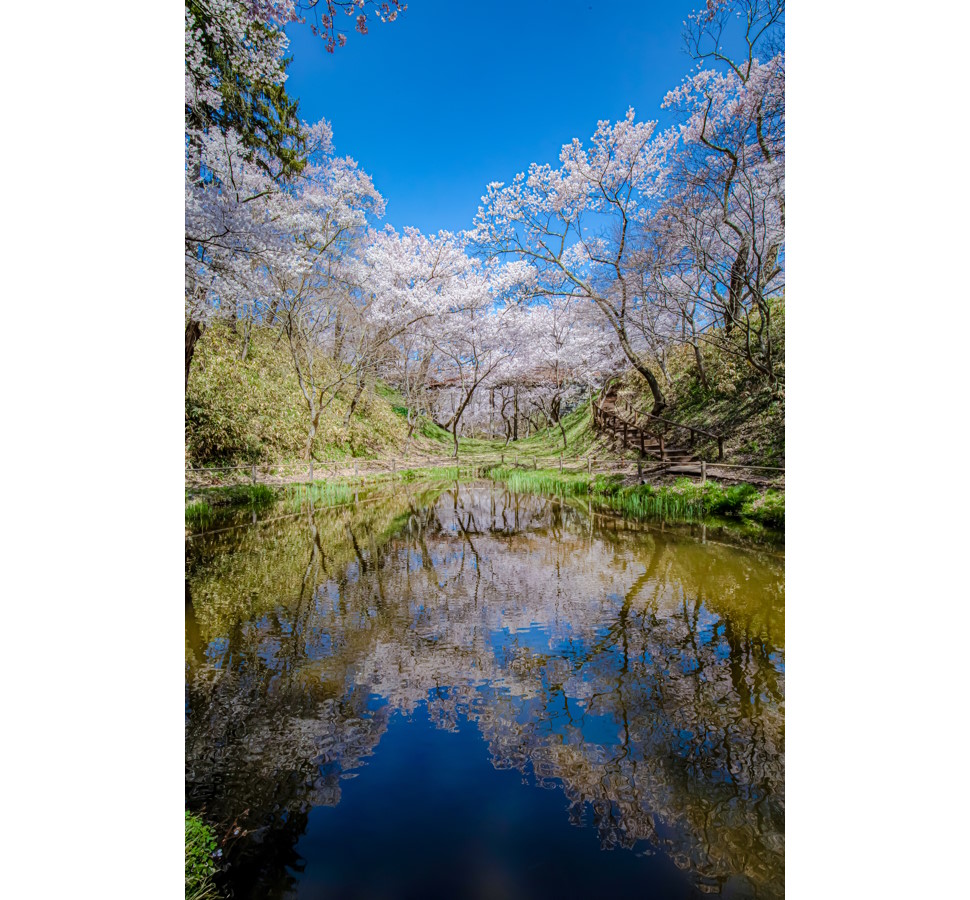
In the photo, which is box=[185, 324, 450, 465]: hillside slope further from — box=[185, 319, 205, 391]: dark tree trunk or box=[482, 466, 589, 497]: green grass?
box=[482, 466, 589, 497]: green grass

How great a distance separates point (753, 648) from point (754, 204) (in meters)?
5.01

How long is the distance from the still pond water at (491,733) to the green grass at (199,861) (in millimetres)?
61

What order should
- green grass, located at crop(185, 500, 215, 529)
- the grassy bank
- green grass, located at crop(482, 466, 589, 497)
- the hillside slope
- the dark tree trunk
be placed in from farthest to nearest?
green grass, located at crop(482, 466, 589, 497) → the hillside slope → green grass, located at crop(185, 500, 215, 529) → the grassy bank → the dark tree trunk

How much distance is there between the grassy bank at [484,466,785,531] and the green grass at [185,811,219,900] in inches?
207

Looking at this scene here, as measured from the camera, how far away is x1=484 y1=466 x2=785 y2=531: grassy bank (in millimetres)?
5281

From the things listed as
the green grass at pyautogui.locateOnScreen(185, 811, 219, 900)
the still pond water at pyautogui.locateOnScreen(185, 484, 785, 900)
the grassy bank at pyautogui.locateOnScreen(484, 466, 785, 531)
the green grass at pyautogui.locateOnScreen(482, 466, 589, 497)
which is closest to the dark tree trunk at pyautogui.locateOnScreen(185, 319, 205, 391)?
the still pond water at pyautogui.locateOnScreen(185, 484, 785, 900)

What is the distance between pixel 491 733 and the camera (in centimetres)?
178

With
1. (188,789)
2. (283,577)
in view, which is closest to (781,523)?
(283,577)

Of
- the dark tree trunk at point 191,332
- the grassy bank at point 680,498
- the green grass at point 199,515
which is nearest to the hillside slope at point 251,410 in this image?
the green grass at point 199,515

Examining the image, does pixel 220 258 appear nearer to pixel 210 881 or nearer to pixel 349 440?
pixel 210 881

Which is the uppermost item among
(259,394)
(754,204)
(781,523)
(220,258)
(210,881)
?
(754,204)

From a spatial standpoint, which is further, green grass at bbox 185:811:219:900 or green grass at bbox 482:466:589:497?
green grass at bbox 482:466:589:497

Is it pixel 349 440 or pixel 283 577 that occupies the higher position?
pixel 349 440

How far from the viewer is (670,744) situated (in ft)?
5.44
